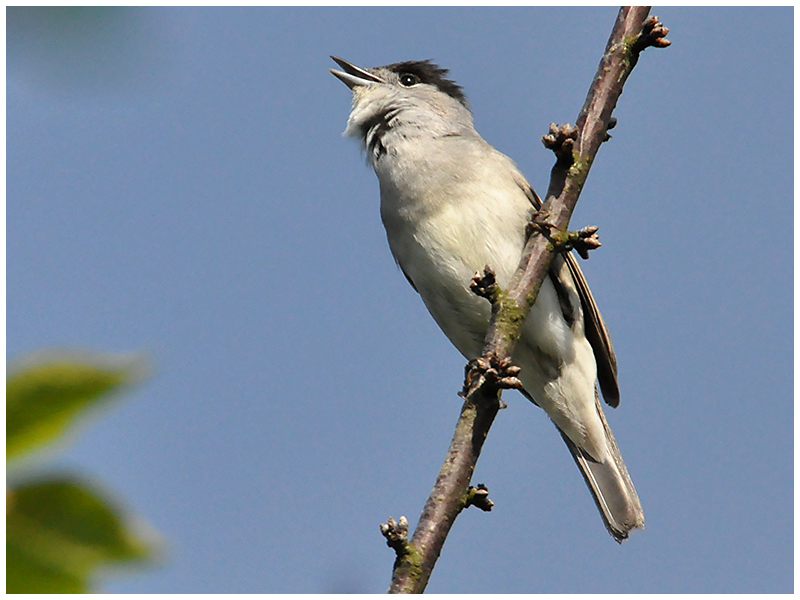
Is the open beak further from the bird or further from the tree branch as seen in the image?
the tree branch

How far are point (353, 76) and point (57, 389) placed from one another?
24.1 feet

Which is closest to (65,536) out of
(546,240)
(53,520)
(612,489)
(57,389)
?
(53,520)

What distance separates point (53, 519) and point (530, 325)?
5.60m

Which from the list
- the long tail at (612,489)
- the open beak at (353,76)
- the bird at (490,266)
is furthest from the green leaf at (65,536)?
the open beak at (353,76)

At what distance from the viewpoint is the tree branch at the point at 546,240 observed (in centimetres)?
408

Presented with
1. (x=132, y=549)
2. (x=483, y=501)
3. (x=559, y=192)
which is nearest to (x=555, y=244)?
(x=559, y=192)

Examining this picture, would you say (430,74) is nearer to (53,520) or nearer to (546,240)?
(546,240)

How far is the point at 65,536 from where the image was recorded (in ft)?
4.11

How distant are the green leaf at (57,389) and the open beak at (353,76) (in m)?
7.13

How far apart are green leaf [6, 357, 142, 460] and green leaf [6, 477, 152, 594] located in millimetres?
99

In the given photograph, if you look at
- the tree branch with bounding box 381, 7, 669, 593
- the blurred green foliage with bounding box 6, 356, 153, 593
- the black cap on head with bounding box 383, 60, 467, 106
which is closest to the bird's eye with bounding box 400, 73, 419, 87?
the black cap on head with bounding box 383, 60, 467, 106

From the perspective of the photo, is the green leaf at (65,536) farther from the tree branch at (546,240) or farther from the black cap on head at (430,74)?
the black cap on head at (430,74)

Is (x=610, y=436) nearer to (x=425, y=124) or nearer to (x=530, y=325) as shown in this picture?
(x=530, y=325)

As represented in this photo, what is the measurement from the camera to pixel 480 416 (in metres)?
4.13
